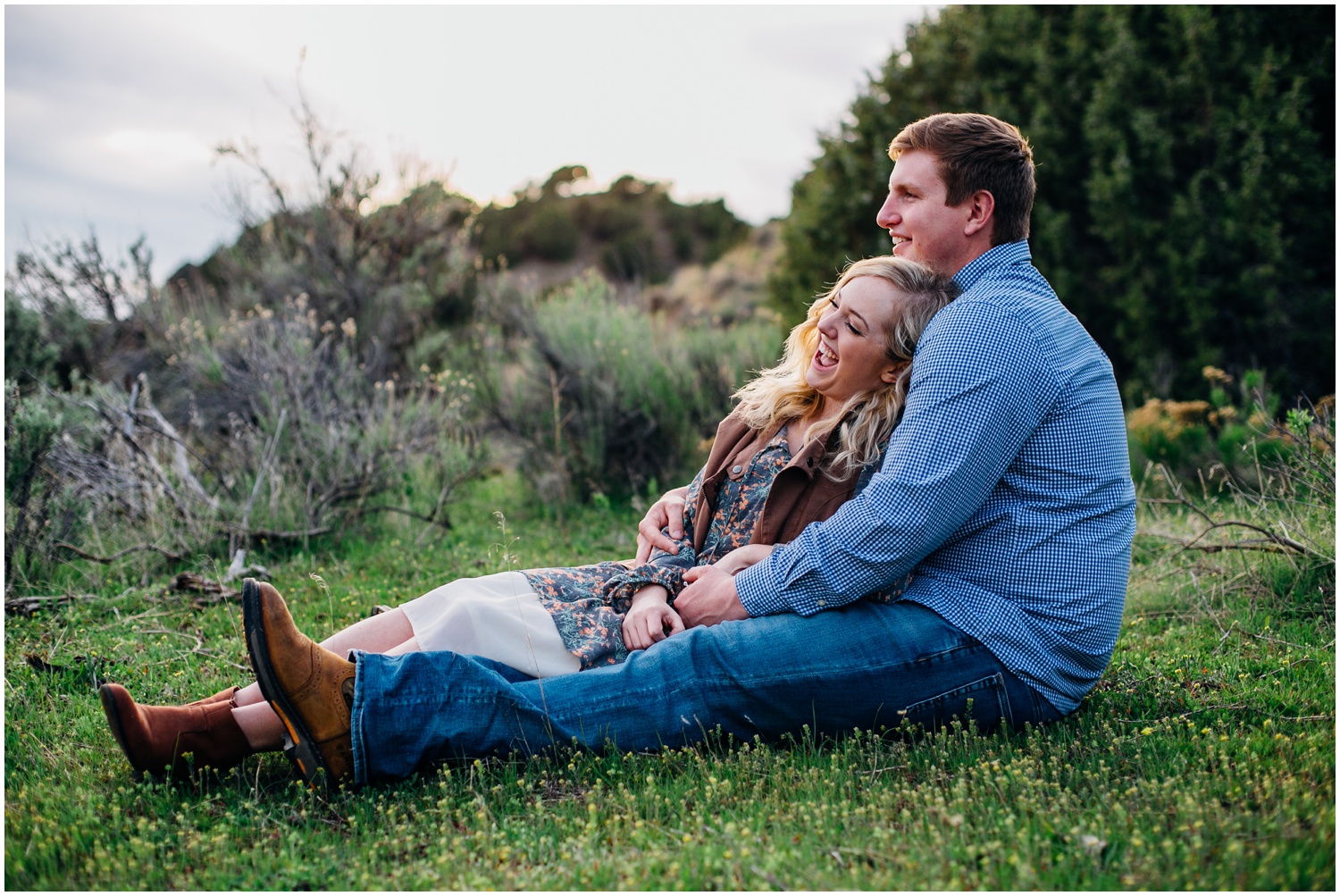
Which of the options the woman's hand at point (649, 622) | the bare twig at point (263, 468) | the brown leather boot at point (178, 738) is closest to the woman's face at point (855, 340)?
the woman's hand at point (649, 622)

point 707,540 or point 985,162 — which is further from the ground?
point 985,162

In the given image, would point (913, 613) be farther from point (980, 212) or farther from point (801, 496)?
point (980, 212)

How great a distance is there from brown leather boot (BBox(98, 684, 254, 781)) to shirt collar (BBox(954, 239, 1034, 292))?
2288 millimetres

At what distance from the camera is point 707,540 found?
2.82 meters

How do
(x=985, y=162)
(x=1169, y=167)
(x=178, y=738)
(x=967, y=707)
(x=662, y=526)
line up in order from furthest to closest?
1. (x=1169, y=167)
2. (x=662, y=526)
3. (x=985, y=162)
4. (x=967, y=707)
5. (x=178, y=738)

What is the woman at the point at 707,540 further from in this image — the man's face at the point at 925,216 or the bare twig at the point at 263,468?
the bare twig at the point at 263,468

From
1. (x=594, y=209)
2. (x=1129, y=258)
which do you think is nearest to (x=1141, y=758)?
(x=1129, y=258)

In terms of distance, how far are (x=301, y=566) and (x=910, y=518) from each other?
3718mm

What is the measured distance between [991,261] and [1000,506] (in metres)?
0.72

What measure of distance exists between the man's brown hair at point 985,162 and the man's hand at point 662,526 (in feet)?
4.05

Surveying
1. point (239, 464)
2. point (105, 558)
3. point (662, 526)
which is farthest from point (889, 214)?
point (239, 464)

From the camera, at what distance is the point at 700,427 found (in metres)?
7.47

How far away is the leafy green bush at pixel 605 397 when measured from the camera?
7.03m

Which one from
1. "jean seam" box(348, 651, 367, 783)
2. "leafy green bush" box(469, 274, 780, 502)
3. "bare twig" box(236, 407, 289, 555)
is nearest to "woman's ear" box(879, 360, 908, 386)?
"jean seam" box(348, 651, 367, 783)
